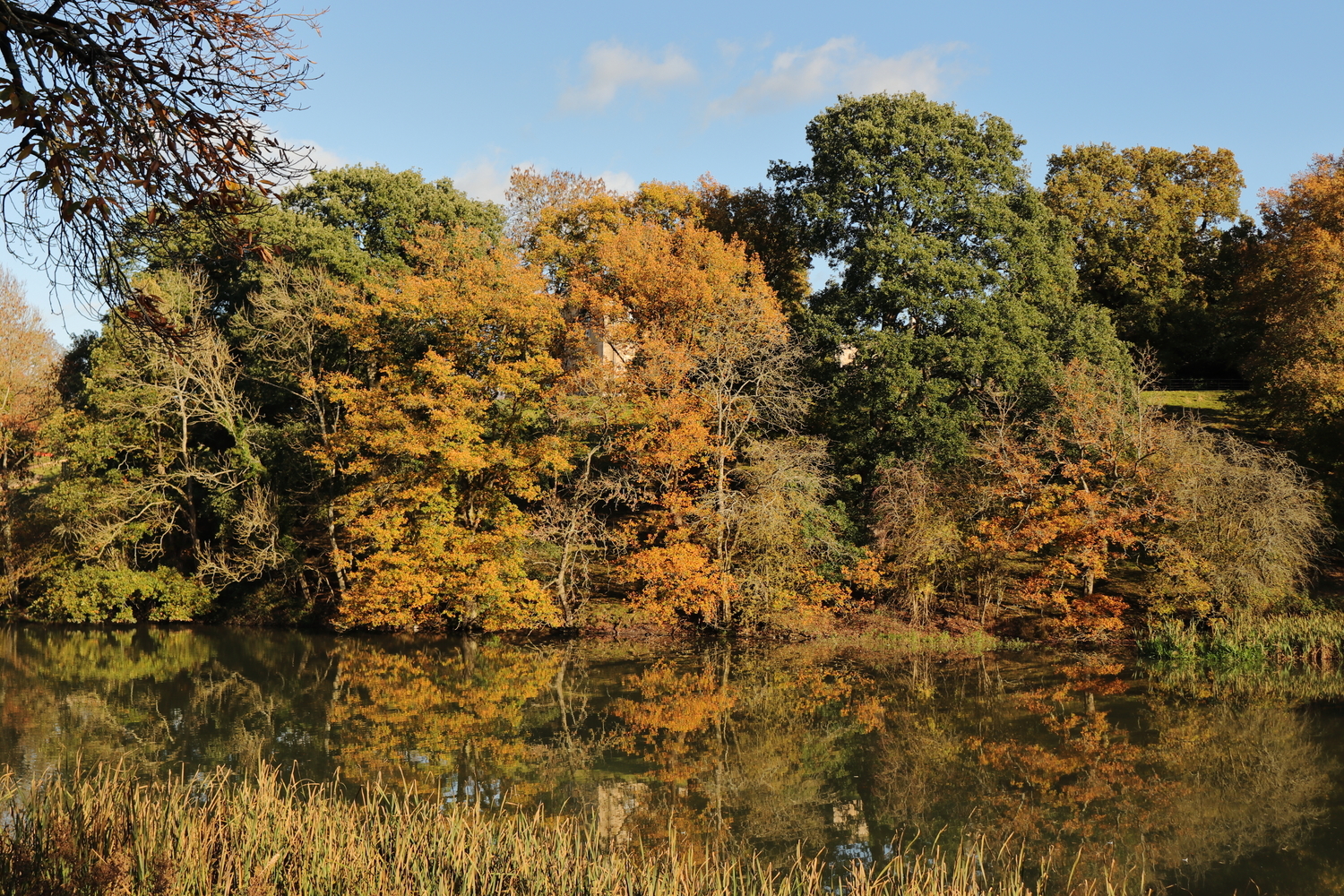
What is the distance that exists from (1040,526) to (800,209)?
11.5 metres

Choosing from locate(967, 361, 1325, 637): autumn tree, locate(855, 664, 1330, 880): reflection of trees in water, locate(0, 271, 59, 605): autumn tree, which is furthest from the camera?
locate(0, 271, 59, 605): autumn tree

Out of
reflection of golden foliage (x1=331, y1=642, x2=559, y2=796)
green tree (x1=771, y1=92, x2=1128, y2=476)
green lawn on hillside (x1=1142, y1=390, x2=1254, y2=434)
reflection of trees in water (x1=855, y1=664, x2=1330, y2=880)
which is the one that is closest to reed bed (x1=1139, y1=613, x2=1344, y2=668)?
reflection of trees in water (x1=855, y1=664, x2=1330, y2=880)

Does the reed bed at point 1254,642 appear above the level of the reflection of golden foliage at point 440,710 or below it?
above

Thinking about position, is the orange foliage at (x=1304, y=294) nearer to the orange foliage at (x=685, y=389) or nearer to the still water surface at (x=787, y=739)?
the still water surface at (x=787, y=739)

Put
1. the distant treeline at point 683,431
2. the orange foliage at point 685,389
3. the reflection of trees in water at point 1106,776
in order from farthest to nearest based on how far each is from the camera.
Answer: the orange foliage at point 685,389, the distant treeline at point 683,431, the reflection of trees in water at point 1106,776

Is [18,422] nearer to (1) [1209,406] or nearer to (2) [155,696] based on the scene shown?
(2) [155,696]

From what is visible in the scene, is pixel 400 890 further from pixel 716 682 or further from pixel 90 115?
pixel 716 682

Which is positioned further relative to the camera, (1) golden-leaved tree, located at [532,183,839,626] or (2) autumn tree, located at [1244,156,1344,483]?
(2) autumn tree, located at [1244,156,1344,483]

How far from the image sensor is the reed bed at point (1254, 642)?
17.8m

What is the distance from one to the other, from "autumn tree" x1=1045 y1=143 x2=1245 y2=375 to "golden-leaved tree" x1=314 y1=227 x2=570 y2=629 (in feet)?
68.3

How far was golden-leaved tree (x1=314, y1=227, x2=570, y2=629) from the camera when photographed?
2306 cm

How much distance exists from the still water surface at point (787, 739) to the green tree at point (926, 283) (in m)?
6.83

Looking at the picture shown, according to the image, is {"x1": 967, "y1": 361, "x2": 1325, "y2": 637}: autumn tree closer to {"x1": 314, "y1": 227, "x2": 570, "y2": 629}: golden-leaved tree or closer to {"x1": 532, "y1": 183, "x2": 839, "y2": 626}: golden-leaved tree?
{"x1": 532, "y1": 183, "x2": 839, "y2": 626}: golden-leaved tree

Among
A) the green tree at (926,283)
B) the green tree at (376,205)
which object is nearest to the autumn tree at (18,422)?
the green tree at (376,205)
